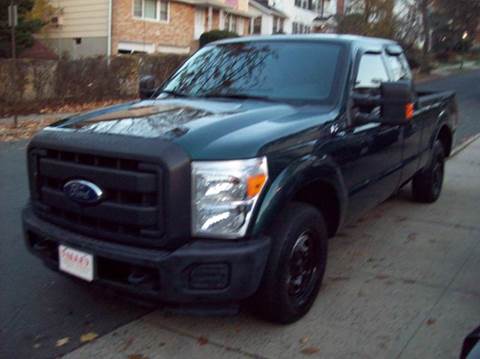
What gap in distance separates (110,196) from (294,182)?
42.7 inches

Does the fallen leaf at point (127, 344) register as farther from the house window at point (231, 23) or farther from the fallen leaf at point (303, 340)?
the house window at point (231, 23)

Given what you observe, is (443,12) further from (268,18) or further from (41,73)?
(41,73)

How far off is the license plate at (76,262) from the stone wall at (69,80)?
11.0 metres

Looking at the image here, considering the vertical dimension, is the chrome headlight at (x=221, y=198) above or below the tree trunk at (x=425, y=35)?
below

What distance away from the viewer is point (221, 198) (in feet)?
10.3

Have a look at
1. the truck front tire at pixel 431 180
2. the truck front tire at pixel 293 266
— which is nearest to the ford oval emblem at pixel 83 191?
the truck front tire at pixel 293 266

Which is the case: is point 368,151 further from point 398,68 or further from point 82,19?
point 82,19

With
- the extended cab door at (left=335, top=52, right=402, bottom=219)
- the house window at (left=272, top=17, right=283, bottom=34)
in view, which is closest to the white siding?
the house window at (left=272, top=17, right=283, bottom=34)

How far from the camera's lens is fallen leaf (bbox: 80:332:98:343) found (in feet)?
11.5

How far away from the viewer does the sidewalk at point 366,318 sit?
3.43 metres

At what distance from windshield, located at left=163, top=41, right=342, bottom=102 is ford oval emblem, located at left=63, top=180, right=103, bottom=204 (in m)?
1.52

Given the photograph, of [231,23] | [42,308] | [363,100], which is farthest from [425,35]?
[42,308]

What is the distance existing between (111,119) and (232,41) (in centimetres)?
176

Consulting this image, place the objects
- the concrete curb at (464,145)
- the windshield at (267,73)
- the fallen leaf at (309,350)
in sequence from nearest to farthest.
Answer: the fallen leaf at (309,350), the windshield at (267,73), the concrete curb at (464,145)
